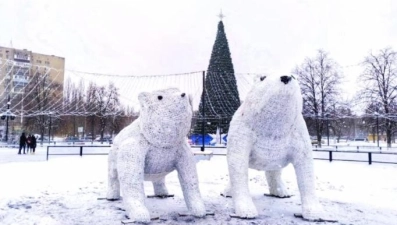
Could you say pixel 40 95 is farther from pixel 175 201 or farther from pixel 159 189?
pixel 175 201

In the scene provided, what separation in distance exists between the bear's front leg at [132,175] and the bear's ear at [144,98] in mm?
562

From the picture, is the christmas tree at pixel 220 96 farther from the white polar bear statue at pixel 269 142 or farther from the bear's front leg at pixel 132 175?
the bear's front leg at pixel 132 175

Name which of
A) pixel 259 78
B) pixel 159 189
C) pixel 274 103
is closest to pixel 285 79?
pixel 274 103

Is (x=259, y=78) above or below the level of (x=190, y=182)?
above

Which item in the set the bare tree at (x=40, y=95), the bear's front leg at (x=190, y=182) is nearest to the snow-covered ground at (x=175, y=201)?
the bear's front leg at (x=190, y=182)

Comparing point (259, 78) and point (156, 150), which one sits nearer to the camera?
point (156, 150)

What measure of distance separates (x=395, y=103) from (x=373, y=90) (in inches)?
74.0

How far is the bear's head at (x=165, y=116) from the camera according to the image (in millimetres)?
4609

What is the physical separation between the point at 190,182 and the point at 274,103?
5.53 feet

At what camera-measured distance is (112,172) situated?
18.9 ft

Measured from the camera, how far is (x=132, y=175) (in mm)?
4688

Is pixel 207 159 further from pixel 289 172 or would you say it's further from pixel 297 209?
pixel 297 209

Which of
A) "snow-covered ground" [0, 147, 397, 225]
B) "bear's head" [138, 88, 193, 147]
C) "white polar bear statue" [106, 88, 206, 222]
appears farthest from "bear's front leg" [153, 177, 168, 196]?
"bear's head" [138, 88, 193, 147]

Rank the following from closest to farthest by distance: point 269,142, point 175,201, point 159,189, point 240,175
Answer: point 269,142 → point 240,175 → point 175,201 → point 159,189
